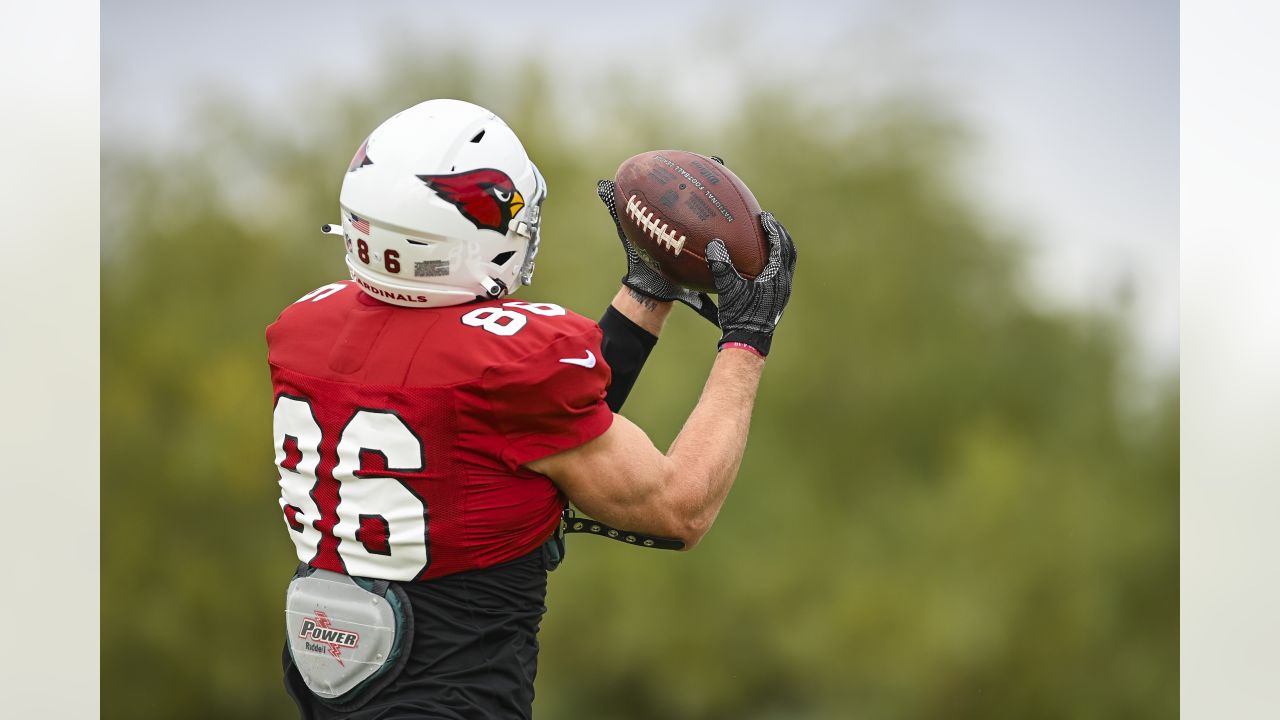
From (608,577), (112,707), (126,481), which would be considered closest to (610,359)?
(608,577)

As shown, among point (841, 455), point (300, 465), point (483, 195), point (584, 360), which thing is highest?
point (483, 195)

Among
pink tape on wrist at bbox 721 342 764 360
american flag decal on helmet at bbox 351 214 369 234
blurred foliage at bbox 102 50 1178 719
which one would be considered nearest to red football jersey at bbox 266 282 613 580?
american flag decal on helmet at bbox 351 214 369 234

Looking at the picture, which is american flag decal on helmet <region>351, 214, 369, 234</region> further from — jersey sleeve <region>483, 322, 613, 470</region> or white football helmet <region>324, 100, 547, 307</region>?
jersey sleeve <region>483, 322, 613, 470</region>

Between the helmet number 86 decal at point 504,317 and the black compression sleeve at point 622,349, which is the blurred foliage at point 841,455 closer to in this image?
the black compression sleeve at point 622,349

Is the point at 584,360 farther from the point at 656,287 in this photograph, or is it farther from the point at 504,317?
the point at 656,287

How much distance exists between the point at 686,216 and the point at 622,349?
239mm

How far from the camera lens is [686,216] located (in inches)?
69.6

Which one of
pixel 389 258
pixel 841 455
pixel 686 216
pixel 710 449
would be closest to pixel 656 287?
pixel 686 216

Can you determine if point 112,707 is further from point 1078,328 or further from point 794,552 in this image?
point 1078,328

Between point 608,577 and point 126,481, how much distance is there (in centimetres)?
180

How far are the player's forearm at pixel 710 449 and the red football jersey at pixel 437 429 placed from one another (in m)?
0.15

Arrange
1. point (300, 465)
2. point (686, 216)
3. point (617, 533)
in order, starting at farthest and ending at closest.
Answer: point (686, 216) < point (617, 533) < point (300, 465)

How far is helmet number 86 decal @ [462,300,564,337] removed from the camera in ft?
4.42

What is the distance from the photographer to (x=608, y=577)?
12.7 feet
